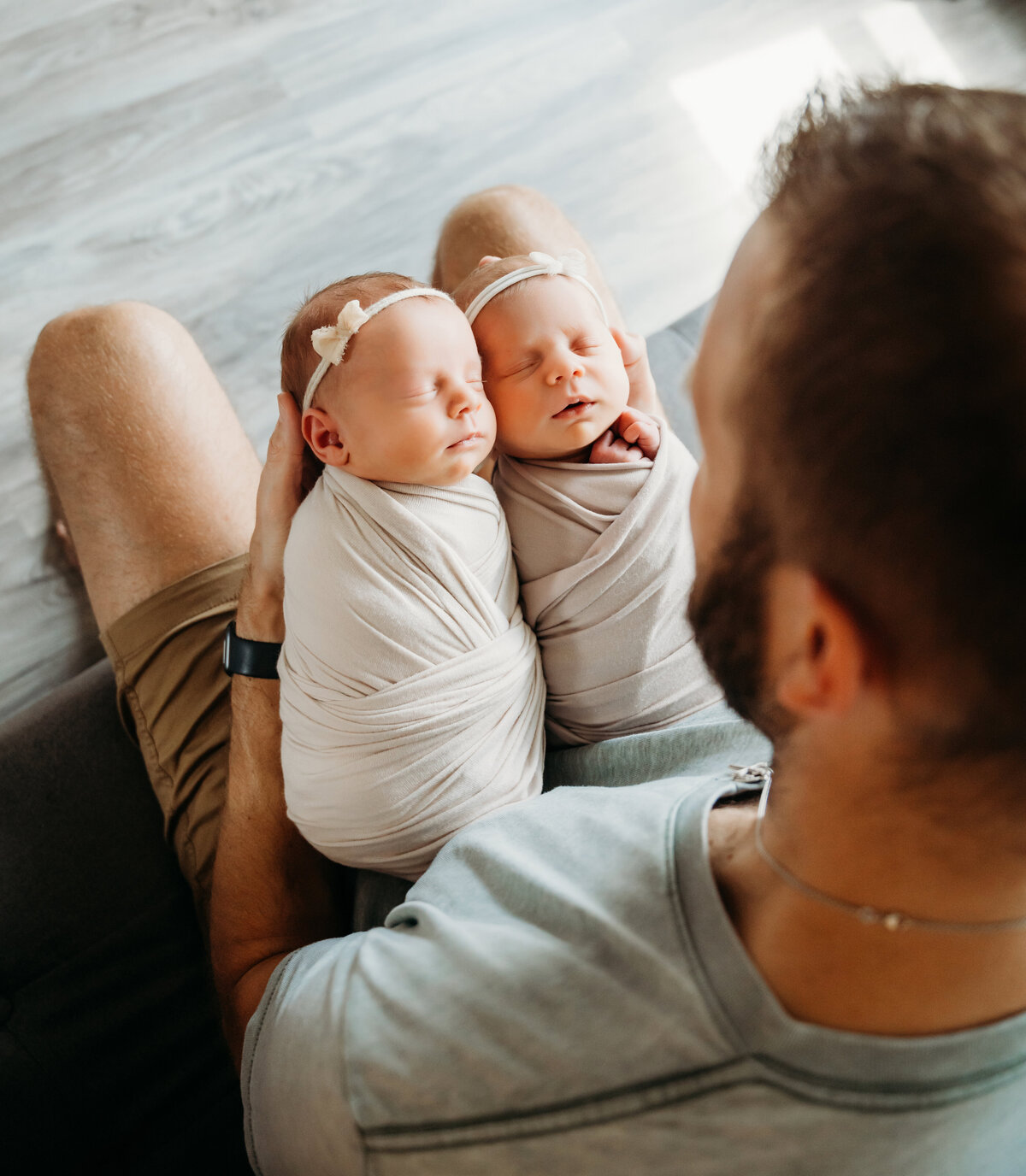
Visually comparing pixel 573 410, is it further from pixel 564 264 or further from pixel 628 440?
pixel 564 264

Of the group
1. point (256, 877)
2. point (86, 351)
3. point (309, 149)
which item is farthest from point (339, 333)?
point (309, 149)

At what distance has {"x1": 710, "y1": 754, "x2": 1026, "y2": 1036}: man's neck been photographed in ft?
1.74

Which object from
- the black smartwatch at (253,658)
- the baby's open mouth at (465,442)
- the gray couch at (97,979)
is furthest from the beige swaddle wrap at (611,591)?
the gray couch at (97,979)

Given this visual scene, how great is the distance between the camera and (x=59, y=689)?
1.17 m

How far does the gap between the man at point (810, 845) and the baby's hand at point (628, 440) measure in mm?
447

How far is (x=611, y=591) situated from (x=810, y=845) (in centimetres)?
44

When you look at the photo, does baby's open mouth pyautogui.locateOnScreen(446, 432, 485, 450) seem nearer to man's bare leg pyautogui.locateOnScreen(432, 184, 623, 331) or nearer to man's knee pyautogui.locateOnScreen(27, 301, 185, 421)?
man's bare leg pyautogui.locateOnScreen(432, 184, 623, 331)

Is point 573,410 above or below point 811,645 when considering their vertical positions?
above

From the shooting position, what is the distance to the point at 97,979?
3.30ft

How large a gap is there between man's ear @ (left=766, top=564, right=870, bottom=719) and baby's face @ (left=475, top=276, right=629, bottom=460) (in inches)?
20.5

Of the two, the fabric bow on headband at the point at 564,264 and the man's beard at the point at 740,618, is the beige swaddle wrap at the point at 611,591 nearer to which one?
the fabric bow on headband at the point at 564,264

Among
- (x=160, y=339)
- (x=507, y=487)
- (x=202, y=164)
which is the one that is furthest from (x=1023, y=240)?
(x=202, y=164)

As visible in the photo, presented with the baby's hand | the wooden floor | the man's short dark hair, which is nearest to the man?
the man's short dark hair

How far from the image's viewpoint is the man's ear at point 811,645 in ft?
1.58
